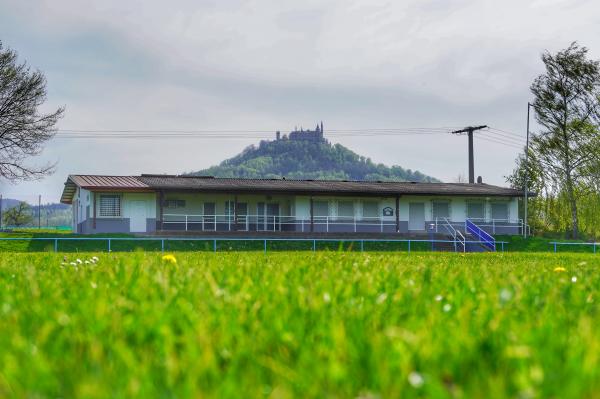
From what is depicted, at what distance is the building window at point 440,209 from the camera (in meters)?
→ 49.1

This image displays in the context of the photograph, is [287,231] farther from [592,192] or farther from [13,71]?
[592,192]

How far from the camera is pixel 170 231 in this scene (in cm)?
4053

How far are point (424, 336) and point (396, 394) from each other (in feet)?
2.16

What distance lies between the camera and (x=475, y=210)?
164 feet

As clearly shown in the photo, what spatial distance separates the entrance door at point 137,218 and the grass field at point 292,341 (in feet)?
131

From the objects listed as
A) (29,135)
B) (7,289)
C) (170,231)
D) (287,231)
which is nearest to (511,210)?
(287,231)

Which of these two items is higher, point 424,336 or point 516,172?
point 516,172

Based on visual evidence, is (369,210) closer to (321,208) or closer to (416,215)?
(321,208)

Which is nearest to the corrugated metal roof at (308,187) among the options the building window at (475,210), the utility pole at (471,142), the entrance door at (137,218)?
the building window at (475,210)

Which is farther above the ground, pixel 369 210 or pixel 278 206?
pixel 278 206

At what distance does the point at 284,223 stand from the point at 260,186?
344 cm

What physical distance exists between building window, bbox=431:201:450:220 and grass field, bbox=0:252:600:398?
148 feet

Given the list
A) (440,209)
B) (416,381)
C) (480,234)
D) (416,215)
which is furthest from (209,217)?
(416,381)

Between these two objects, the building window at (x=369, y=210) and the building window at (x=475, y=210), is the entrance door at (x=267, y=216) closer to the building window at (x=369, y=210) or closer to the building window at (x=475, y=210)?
the building window at (x=369, y=210)
